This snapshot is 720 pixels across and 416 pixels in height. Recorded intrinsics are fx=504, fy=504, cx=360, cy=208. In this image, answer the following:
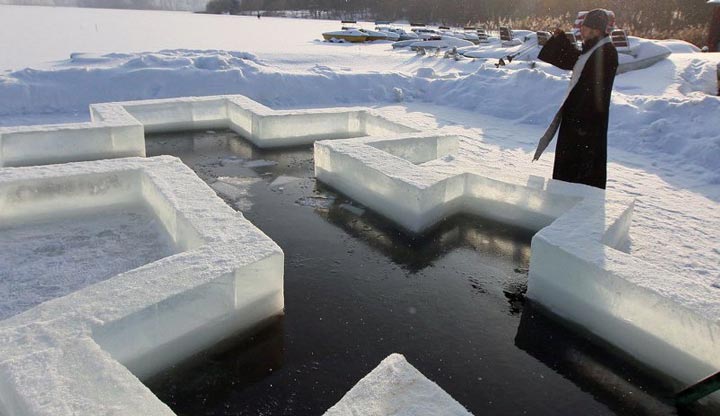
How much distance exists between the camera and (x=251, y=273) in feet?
10.0

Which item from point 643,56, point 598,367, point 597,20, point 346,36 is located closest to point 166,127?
point 597,20

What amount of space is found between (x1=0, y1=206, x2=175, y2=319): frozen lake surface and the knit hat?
12.7 ft

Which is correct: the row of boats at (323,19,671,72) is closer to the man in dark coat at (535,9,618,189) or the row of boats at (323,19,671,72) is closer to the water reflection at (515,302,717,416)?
the man in dark coat at (535,9,618,189)

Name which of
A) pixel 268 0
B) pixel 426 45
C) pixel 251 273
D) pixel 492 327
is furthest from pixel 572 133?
pixel 268 0

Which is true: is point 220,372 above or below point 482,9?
below

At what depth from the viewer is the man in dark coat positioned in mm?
4219

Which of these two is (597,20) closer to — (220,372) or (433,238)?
(433,238)

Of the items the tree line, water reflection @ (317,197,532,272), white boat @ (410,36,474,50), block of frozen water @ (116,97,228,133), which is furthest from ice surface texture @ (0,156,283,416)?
the tree line

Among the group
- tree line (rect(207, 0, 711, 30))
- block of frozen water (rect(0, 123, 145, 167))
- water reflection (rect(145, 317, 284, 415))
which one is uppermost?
tree line (rect(207, 0, 711, 30))

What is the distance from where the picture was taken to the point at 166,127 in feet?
25.6

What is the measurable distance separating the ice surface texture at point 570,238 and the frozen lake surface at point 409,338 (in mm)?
158

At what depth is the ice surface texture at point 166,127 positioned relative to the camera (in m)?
5.87

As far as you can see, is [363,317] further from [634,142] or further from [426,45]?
[426,45]

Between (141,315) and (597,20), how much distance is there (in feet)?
13.2
